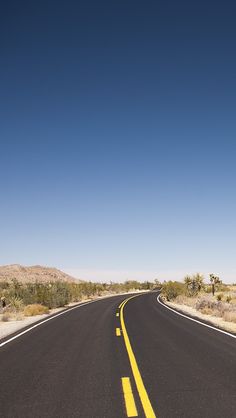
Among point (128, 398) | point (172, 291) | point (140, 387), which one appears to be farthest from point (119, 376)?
point (172, 291)

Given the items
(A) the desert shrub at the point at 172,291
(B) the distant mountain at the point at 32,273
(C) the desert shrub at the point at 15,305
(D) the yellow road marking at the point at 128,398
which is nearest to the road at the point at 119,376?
(D) the yellow road marking at the point at 128,398

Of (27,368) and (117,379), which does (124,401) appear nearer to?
(117,379)

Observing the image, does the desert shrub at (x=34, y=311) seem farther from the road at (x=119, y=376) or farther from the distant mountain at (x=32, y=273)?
the distant mountain at (x=32, y=273)

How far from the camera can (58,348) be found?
1202 centimetres

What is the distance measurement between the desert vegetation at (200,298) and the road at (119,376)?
8921 millimetres

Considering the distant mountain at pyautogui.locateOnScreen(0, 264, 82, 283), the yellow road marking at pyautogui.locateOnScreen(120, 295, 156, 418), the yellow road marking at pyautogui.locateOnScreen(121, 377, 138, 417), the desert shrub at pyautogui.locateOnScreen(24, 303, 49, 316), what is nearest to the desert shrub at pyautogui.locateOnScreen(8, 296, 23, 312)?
the desert shrub at pyautogui.locateOnScreen(24, 303, 49, 316)

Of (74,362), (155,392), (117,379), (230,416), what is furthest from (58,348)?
(230,416)

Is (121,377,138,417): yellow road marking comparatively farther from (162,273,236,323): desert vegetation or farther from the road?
(162,273,236,323): desert vegetation

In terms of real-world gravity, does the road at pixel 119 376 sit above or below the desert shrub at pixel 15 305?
below

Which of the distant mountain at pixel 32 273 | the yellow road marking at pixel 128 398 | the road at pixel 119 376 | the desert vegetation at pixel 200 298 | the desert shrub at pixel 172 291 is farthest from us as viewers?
the distant mountain at pixel 32 273

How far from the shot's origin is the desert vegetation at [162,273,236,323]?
24.2 metres

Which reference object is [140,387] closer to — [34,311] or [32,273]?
[34,311]

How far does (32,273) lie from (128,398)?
11381 cm

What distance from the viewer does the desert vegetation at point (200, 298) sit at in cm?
2418
